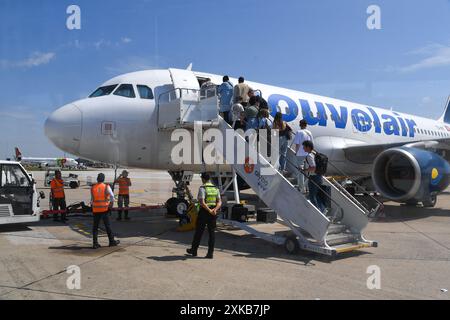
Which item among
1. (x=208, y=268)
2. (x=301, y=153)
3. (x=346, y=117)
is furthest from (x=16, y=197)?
(x=346, y=117)

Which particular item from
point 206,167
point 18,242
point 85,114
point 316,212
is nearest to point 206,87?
point 206,167

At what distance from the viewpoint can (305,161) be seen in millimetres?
8430

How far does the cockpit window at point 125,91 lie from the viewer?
1026 centimetres

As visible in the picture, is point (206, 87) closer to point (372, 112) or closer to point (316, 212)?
point (316, 212)

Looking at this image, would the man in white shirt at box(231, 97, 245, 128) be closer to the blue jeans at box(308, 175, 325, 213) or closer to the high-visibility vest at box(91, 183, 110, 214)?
the blue jeans at box(308, 175, 325, 213)

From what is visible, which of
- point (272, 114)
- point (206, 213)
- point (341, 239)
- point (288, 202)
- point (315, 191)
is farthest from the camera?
point (272, 114)

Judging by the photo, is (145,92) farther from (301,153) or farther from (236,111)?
(301,153)

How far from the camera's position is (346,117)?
1552 centimetres

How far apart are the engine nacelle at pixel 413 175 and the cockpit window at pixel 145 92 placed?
284 inches

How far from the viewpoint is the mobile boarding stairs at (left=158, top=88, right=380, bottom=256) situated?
24.1 feet

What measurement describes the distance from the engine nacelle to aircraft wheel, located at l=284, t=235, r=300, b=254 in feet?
19.3

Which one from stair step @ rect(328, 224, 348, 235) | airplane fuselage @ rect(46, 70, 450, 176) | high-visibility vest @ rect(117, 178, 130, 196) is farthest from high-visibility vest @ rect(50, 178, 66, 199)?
stair step @ rect(328, 224, 348, 235)

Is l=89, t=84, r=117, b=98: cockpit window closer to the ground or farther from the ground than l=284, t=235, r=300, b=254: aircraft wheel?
farther from the ground

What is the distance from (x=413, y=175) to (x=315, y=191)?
6.05 metres
